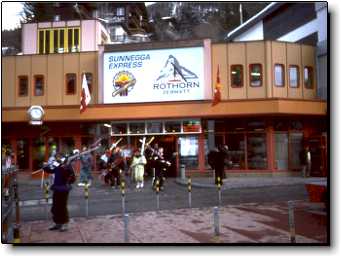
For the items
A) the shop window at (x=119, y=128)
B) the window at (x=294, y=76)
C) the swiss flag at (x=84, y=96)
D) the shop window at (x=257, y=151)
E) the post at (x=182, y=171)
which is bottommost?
the post at (x=182, y=171)

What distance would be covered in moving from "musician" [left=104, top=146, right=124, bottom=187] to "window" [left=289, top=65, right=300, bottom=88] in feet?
6.97

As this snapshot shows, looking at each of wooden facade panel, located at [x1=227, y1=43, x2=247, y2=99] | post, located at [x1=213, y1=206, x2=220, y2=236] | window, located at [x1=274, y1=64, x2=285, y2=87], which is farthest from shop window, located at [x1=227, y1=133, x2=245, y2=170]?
post, located at [x1=213, y1=206, x2=220, y2=236]

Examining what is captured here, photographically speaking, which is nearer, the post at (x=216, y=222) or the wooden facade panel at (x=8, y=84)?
the post at (x=216, y=222)

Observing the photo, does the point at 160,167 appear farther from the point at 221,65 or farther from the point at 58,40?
the point at 58,40

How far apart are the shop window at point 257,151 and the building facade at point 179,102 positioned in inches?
0.5

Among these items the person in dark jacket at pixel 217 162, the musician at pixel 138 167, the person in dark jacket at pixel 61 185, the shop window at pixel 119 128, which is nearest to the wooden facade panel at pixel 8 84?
the person in dark jacket at pixel 61 185

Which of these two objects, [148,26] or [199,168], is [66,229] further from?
[148,26]

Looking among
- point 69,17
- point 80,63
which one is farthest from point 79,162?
point 69,17

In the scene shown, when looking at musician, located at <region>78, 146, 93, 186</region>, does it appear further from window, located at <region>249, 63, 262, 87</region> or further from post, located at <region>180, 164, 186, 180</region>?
window, located at <region>249, 63, 262, 87</region>

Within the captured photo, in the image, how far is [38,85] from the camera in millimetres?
5477

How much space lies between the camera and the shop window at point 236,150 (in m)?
6.00

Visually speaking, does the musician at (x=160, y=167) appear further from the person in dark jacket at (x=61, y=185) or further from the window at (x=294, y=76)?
the window at (x=294, y=76)

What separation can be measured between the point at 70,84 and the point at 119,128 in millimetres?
758

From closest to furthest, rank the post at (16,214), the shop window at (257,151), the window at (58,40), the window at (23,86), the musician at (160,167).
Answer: the post at (16,214) → the window at (23,86) → the window at (58,40) → the musician at (160,167) → the shop window at (257,151)
